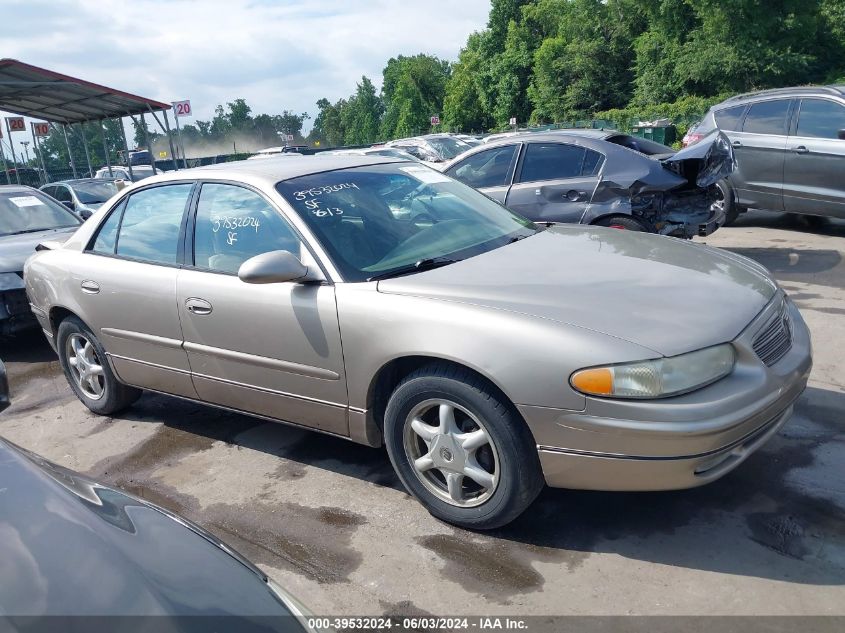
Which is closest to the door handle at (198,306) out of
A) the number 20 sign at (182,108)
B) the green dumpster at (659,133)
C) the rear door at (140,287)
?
the rear door at (140,287)

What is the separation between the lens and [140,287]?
4.27 m

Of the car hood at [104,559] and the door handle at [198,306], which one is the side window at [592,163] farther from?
the car hood at [104,559]

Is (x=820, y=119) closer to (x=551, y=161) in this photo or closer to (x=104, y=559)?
(x=551, y=161)

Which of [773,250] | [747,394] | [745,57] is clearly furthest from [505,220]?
[745,57]

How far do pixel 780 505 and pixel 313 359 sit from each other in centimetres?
223

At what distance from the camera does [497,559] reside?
9.89ft

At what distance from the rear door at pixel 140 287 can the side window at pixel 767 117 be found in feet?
24.2

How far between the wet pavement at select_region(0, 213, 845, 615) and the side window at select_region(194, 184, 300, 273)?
1193mm

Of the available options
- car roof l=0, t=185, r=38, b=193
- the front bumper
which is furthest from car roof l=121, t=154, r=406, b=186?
car roof l=0, t=185, r=38, b=193

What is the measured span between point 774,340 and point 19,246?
6.85m

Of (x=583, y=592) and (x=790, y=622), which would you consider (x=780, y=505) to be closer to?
(x=790, y=622)

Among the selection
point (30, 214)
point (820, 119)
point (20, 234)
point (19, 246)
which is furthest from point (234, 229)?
point (820, 119)

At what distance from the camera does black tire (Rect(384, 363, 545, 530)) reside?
2.94 metres

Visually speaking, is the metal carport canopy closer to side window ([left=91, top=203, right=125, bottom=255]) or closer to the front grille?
side window ([left=91, top=203, right=125, bottom=255])
